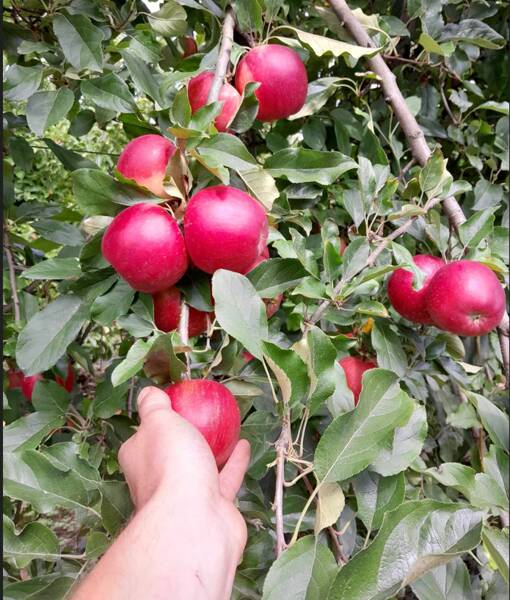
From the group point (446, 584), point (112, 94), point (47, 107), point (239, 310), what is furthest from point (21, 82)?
point (446, 584)

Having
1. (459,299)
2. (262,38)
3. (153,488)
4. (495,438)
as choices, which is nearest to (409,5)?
(262,38)

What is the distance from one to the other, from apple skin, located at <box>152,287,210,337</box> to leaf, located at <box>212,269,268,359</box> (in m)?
0.09

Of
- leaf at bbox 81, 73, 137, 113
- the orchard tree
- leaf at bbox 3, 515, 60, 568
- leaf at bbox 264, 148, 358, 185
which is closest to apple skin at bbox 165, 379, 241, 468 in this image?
the orchard tree

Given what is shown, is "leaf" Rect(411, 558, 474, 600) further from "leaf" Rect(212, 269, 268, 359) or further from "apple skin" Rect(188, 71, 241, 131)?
"apple skin" Rect(188, 71, 241, 131)

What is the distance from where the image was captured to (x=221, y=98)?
2.46 ft

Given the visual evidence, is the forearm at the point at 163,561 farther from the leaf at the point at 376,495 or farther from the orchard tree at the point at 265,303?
the leaf at the point at 376,495

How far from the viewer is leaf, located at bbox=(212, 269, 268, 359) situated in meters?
0.59

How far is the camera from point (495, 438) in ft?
2.06

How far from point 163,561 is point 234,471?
0.50 ft

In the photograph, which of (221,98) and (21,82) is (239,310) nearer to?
(221,98)

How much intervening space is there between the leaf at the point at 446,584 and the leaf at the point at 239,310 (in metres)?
0.27

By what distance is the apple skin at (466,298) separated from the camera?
827 millimetres

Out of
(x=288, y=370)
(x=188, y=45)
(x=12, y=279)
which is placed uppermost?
(x=188, y=45)

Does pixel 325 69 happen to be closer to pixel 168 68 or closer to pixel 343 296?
pixel 168 68
